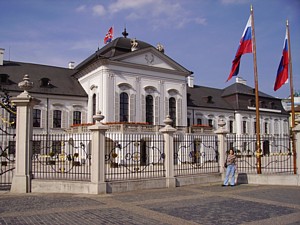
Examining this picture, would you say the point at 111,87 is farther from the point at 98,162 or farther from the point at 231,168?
the point at 98,162

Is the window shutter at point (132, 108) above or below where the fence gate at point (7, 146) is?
above

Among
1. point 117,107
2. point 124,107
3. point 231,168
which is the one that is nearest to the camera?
point 231,168

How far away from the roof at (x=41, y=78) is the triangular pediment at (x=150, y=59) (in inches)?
251

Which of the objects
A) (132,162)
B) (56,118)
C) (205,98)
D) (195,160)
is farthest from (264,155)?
(205,98)

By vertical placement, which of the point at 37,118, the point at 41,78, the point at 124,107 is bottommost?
the point at 37,118

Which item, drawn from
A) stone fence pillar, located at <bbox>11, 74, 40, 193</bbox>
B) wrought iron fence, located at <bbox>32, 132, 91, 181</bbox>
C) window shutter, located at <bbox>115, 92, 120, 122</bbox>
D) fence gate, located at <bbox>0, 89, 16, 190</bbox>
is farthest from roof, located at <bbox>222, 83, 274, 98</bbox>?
stone fence pillar, located at <bbox>11, 74, 40, 193</bbox>

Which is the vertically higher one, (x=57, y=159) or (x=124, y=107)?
(x=124, y=107)

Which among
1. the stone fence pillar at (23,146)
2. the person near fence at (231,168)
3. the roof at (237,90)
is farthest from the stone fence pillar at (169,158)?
the roof at (237,90)

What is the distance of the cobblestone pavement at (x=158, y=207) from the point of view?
23.8ft

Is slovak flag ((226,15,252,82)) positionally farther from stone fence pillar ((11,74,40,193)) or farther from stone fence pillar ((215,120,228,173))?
stone fence pillar ((11,74,40,193))

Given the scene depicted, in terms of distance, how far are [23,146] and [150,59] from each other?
77.0ft

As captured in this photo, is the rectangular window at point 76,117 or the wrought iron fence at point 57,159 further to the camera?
the rectangular window at point 76,117

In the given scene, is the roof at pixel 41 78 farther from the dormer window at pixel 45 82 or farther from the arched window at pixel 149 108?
the arched window at pixel 149 108

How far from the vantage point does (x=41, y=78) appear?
111 feet
